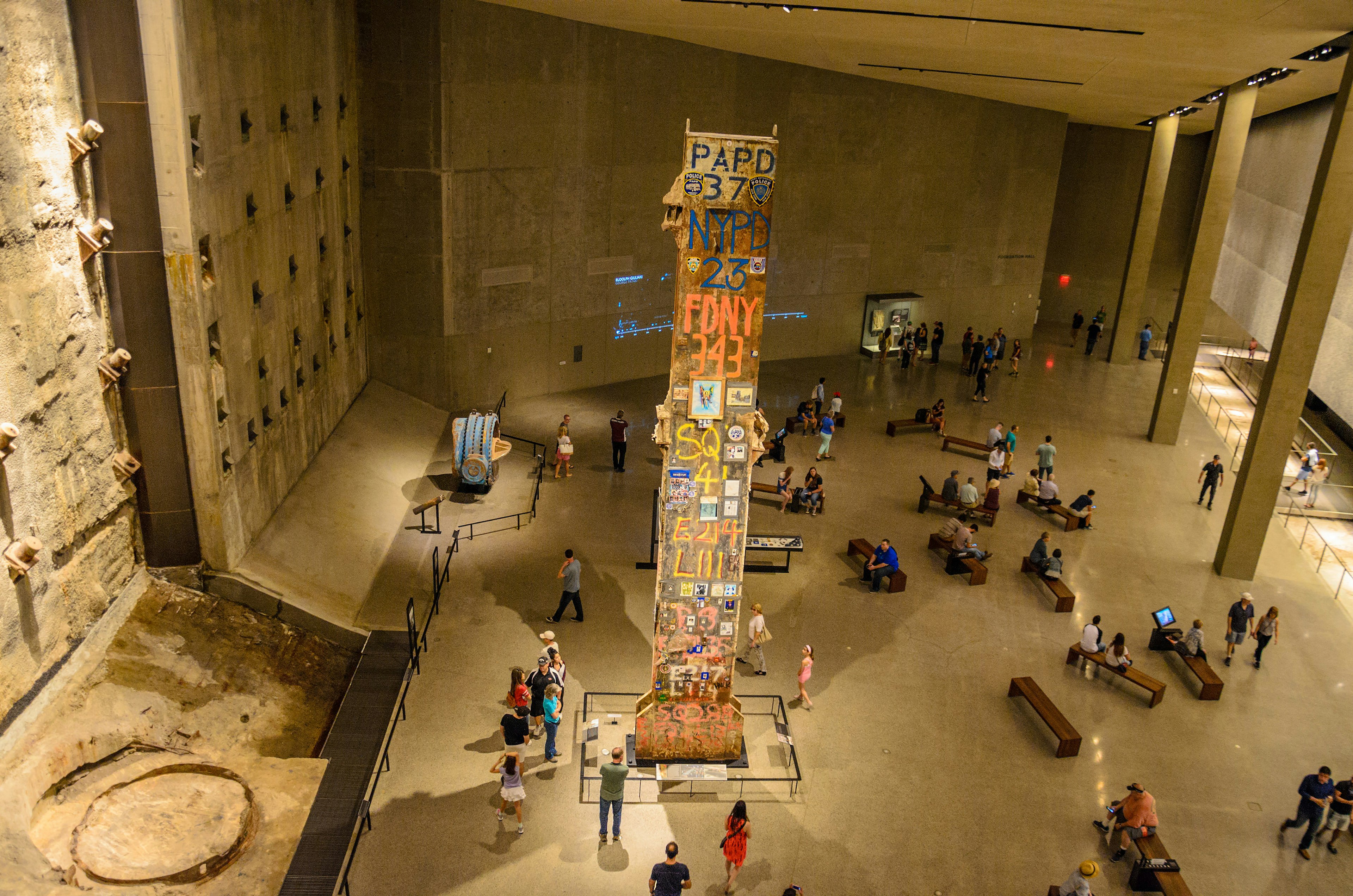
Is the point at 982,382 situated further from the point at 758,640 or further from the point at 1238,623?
the point at 758,640

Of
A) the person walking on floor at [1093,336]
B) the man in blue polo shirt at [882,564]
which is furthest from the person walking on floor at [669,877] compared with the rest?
the person walking on floor at [1093,336]

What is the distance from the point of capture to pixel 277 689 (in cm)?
1274

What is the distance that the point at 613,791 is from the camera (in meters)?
10.8

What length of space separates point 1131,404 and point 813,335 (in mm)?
9018

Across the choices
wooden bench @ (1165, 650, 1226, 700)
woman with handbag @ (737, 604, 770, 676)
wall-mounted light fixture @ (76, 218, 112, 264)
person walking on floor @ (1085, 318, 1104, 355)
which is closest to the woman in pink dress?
woman with handbag @ (737, 604, 770, 676)

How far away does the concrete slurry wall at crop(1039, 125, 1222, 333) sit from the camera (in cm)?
3747

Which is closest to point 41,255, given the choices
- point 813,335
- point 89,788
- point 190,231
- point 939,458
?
point 190,231

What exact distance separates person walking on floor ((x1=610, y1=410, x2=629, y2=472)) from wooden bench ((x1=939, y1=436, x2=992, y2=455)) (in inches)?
295

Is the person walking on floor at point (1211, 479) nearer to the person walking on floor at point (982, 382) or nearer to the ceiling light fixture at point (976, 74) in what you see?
the person walking on floor at point (982, 382)

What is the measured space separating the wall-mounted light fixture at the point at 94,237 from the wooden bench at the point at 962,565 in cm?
1336

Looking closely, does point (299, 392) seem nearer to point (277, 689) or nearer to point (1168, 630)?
point (277, 689)

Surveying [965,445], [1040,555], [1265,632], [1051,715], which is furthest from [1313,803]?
[965,445]

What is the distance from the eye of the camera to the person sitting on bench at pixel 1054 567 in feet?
55.7

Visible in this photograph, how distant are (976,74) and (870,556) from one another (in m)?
13.7
